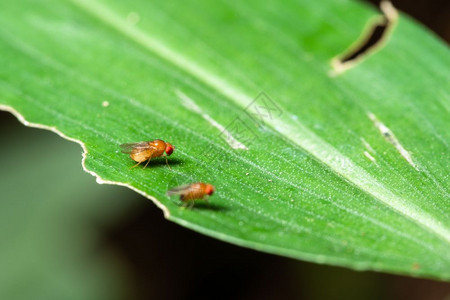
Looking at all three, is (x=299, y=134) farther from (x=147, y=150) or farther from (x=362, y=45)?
(x=362, y=45)

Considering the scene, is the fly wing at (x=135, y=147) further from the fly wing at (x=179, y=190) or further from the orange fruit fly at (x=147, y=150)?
the fly wing at (x=179, y=190)

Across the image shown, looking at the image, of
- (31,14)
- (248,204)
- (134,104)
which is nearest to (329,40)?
(134,104)

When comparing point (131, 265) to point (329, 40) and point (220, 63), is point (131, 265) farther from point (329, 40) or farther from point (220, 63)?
point (329, 40)

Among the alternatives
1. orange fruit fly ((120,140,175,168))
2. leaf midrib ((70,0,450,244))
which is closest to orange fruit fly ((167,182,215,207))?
orange fruit fly ((120,140,175,168))

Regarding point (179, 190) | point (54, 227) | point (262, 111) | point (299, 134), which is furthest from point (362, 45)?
point (54, 227)

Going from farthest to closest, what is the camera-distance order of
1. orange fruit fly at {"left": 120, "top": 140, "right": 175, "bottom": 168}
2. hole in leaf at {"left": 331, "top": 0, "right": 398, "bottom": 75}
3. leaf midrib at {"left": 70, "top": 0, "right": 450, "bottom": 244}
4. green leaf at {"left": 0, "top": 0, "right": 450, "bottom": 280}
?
hole in leaf at {"left": 331, "top": 0, "right": 398, "bottom": 75} → orange fruit fly at {"left": 120, "top": 140, "right": 175, "bottom": 168} → leaf midrib at {"left": 70, "top": 0, "right": 450, "bottom": 244} → green leaf at {"left": 0, "top": 0, "right": 450, "bottom": 280}

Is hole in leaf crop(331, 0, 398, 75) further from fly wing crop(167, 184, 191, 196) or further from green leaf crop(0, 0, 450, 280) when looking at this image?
fly wing crop(167, 184, 191, 196)
